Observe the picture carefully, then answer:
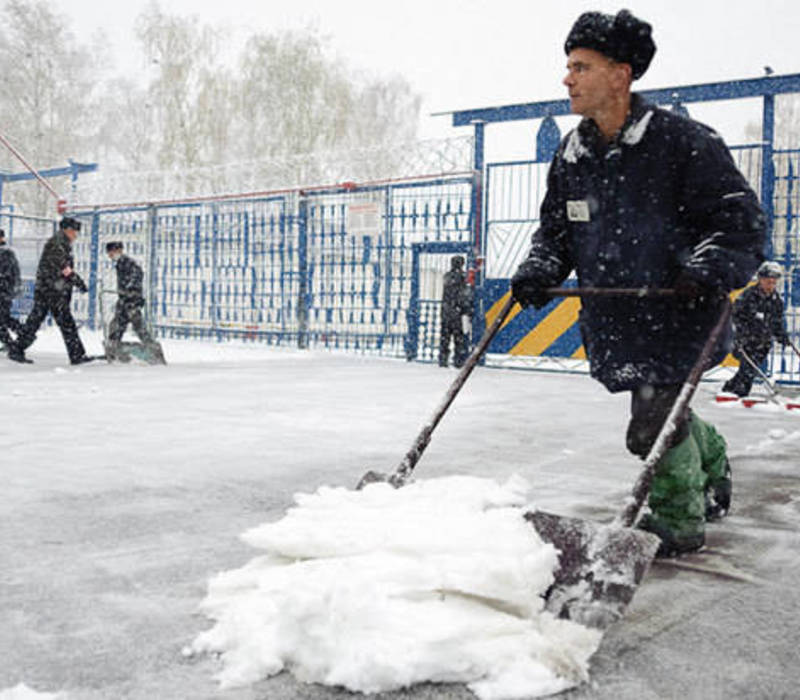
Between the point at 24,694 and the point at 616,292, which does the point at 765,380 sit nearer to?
the point at 616,292

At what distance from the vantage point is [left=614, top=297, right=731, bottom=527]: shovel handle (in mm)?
2467

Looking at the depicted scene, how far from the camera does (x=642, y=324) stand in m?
3.13

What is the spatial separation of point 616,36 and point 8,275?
1074cm

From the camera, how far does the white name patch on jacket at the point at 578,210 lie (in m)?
3.20

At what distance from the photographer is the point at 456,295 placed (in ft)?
43.0

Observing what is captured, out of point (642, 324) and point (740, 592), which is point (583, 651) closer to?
point (740, 592)

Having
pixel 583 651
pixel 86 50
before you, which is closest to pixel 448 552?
pixel 583 651

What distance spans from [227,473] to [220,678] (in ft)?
8.53

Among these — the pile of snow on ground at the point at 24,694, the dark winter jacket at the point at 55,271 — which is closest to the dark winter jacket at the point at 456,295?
the dark winter jacket at the point at 55,271

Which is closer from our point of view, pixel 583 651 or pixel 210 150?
pixel 583 651

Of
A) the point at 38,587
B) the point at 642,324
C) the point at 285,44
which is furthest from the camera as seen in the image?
the point at 285,44

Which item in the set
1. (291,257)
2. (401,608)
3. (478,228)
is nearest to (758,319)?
(478,228)

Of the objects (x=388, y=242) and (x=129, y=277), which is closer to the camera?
(x=129, y=277)

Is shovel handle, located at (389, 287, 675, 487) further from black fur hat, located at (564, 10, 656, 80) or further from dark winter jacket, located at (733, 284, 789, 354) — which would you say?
dark winter jacket, located at (733, 284, 789, 354)
